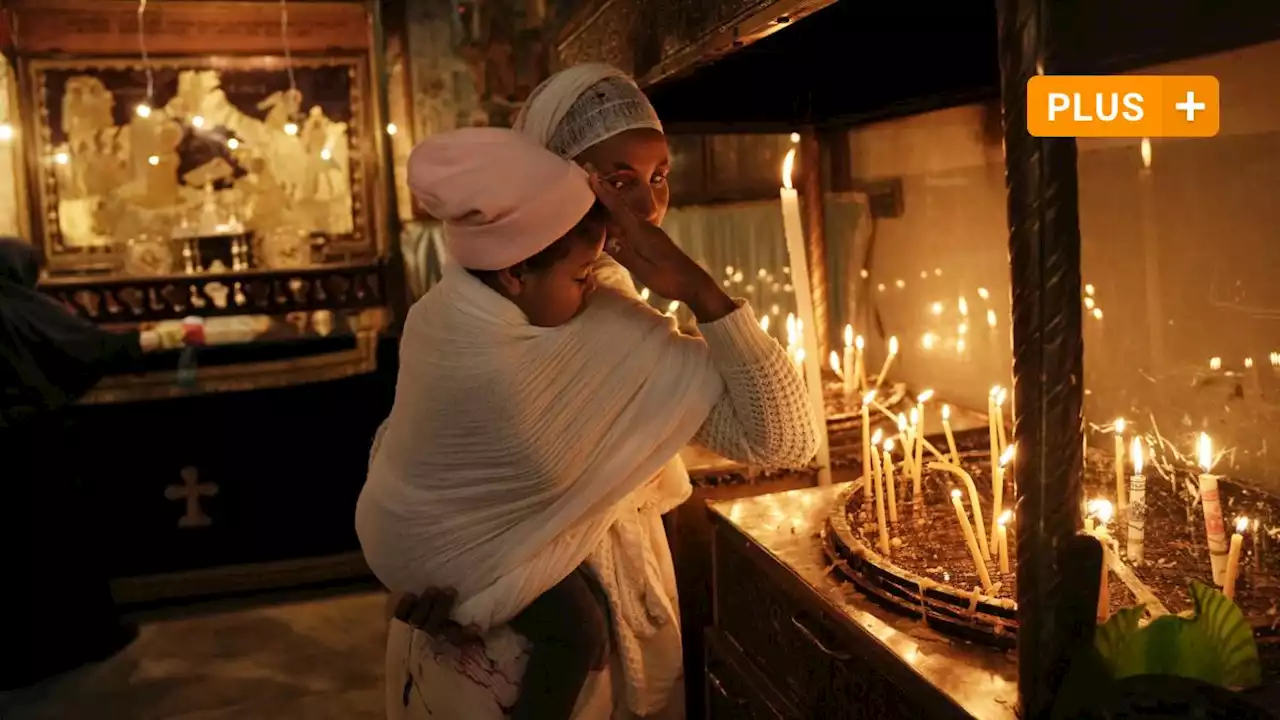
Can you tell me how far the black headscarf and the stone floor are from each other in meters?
0.85

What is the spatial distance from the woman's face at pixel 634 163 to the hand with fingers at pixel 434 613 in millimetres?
534

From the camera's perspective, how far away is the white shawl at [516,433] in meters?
1.18

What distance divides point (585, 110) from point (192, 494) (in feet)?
10.4

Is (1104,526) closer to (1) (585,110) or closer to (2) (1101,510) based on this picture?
(2) (1101,510)

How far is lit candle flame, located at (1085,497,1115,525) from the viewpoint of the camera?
4.08 feet

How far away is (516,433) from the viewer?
118 centimetres

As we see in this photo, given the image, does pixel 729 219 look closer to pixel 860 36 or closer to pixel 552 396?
pixel 860 36

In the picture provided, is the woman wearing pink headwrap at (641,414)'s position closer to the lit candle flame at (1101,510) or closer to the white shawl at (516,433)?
the white shawl at (516,433)

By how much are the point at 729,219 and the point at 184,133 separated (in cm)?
324

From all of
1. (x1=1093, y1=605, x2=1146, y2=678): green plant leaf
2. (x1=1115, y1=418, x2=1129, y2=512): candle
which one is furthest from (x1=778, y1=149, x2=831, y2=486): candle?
(x1=1093, y1=605, x2=1146, y2=678): green plant leaf

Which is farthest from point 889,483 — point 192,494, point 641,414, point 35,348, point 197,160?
point 197,160

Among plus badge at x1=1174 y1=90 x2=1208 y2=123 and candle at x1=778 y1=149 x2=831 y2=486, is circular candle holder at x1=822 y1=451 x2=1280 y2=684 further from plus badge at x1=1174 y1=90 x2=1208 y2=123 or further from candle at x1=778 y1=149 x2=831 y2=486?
plus badge at x1=1174 y1=90 x2=1208 y2=123

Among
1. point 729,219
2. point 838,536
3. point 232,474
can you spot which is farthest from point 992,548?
point 232,474

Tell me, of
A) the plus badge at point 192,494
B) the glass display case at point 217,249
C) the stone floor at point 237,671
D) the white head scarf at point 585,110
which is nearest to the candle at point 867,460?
the white head scarf at point 585,110
